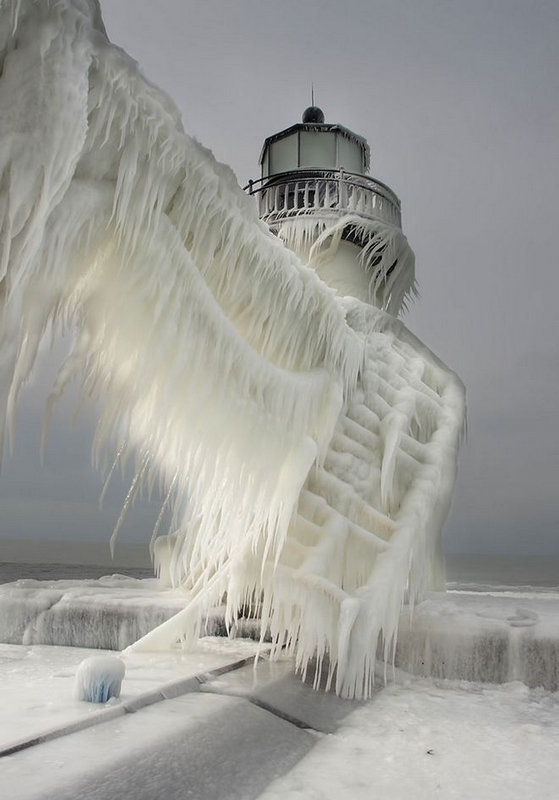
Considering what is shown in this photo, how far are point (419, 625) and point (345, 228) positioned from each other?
19.1 ft

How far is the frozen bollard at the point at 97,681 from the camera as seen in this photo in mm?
3369

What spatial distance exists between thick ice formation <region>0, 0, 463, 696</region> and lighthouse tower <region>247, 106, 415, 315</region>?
2.76 meters

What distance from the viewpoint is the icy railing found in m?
9.06

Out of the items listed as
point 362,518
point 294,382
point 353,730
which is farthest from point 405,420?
point 353,730

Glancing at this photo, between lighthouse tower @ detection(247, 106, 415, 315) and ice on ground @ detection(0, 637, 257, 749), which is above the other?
lighthouse tower @ detection(247, 106, 415, 315)

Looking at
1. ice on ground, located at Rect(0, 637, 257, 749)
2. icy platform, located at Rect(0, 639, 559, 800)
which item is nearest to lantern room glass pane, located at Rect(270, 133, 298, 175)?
ice on ground, located at Rect(0, 637, 257, 749)

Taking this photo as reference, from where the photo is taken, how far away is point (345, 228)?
889 cm

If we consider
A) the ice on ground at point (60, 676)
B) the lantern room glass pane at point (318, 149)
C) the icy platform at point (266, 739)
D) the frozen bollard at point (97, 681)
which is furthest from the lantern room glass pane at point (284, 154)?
the frozen bollard at point (97, 681)

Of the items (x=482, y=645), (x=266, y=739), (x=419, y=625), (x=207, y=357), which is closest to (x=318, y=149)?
(x=207, y=357)

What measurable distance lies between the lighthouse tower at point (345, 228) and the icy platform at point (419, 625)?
4403mm

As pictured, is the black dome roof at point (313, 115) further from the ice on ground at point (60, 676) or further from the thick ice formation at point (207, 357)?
the ice on ground at point (60, 676)

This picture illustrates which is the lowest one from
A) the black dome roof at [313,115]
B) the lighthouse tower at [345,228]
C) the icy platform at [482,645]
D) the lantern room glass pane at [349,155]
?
the icy platform at [482,645]

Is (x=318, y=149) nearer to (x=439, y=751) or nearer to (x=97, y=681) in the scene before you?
(x=97, y=681)

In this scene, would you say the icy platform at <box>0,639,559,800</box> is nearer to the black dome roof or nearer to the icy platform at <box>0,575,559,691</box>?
the icy platform at <box>0,575,559,691</box>
